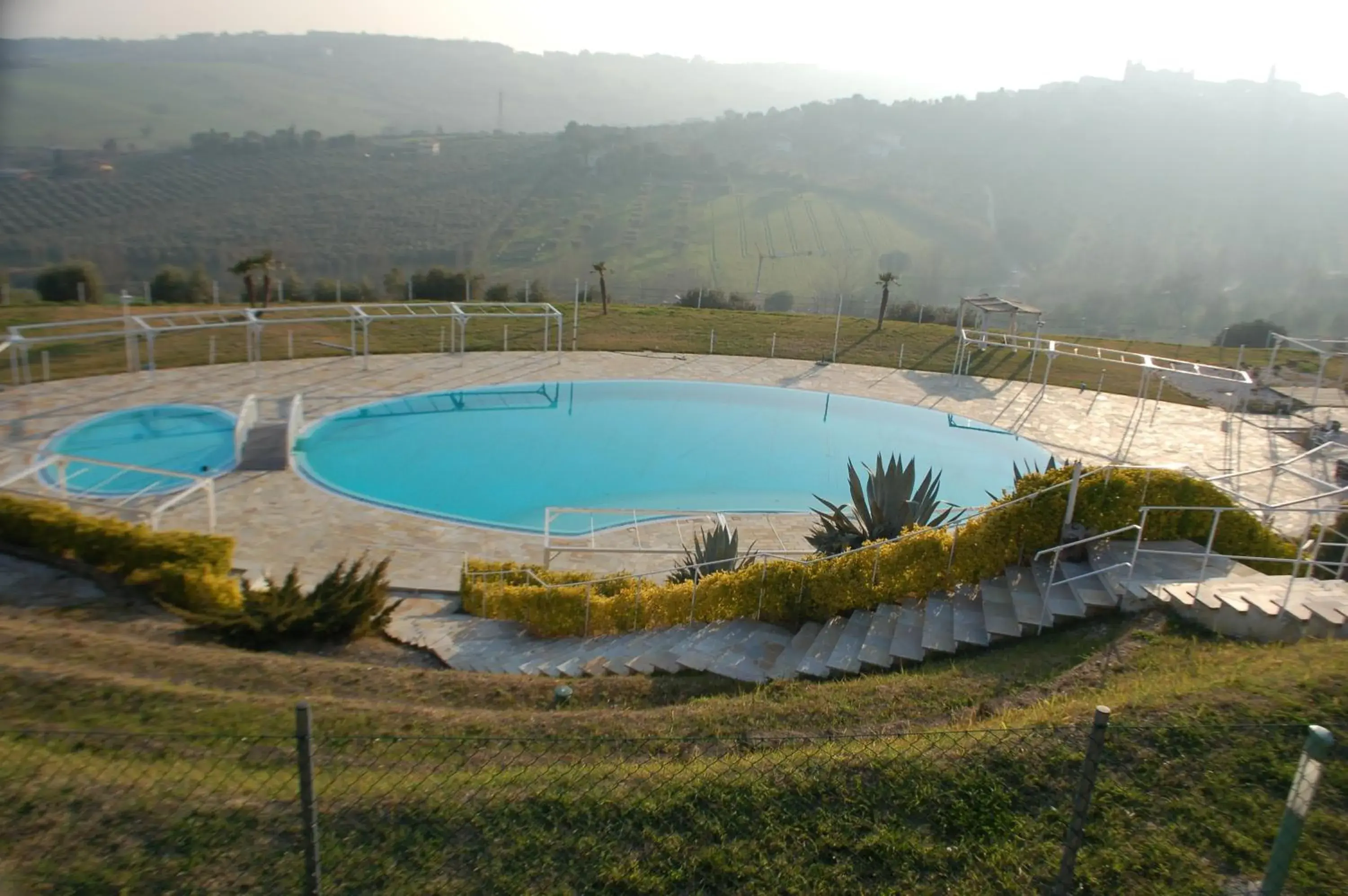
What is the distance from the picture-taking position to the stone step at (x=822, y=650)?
878 cm

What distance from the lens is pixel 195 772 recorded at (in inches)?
219

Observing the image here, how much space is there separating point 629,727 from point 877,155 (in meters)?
100

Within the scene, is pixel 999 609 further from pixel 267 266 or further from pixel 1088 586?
pixel 267 266

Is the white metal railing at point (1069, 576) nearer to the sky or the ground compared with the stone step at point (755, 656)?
nearer to the sky

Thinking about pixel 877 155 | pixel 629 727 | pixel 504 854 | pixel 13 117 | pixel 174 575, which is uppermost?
pixel 877 155

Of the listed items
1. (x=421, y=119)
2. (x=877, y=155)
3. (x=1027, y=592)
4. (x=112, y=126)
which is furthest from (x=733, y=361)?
(x=421, y=119)

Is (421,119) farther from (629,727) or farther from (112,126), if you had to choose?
(629,727)

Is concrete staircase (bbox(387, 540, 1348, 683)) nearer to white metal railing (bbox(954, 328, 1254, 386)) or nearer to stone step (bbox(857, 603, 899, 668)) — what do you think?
stone step (bbox(857, 603, 899, 668))

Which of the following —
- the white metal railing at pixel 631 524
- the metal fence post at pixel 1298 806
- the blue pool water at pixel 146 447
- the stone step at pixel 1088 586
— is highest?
the metal fence post at pixel 1298 806

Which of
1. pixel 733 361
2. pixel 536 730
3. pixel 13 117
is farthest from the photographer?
pixel 13 117

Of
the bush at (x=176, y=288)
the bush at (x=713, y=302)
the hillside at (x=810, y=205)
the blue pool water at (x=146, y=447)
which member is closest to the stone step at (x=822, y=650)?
the blue pool water at (x=146, y=447)

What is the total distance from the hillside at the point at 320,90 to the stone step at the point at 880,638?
39.9 ft

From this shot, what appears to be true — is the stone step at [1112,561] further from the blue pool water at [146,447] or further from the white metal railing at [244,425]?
the white metal railing at [244,425]

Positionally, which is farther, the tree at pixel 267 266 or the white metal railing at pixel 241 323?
the tree at pixel 267 266
